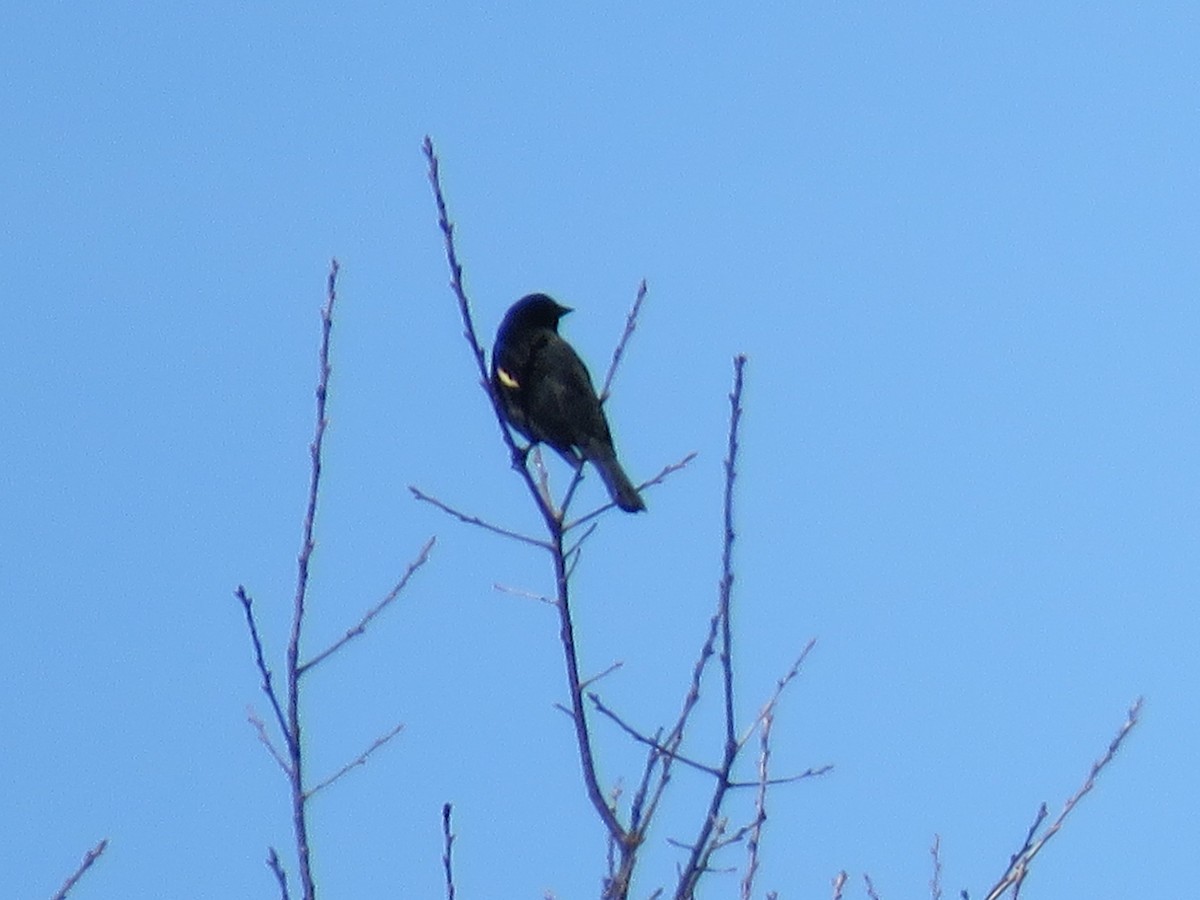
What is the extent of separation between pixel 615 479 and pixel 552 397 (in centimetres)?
67

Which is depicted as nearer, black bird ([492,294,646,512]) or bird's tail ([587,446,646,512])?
bird's tail ([587,446,646,512])

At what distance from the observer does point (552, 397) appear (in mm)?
7773

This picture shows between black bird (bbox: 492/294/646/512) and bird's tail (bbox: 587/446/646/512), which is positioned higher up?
black bird (bbox: 492/294/646/512)

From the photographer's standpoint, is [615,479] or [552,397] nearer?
[615,479]

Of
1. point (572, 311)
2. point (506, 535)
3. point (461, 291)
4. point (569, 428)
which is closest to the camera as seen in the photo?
point (461, 291)

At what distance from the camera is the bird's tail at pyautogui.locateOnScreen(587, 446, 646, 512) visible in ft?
22.7

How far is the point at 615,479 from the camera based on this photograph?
285 inches

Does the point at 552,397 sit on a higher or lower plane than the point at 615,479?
higher

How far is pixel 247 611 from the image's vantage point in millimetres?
3818

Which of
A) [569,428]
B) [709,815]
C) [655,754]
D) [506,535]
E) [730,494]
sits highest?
[569,428]

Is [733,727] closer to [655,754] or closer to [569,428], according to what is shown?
[655,754]

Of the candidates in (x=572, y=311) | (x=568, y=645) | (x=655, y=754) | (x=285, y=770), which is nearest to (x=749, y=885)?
(x=655, y=754)

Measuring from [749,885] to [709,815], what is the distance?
42 centimetres

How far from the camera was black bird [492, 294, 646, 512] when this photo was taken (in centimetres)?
740
